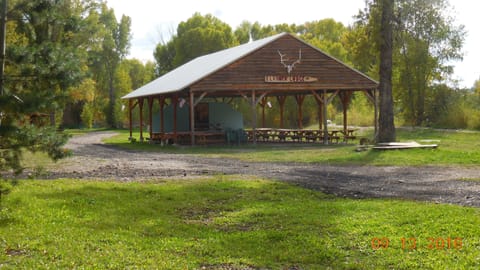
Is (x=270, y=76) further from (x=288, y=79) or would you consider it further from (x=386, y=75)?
(x=386, y=75)

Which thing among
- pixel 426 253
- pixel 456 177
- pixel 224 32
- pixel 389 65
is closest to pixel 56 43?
pixel 426 253

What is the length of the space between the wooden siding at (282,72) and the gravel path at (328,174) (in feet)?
26.6

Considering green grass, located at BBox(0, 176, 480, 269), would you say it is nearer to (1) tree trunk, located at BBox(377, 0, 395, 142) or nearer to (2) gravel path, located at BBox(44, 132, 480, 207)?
(2) gravel path, located at BBox(44, 132, 480, 207)

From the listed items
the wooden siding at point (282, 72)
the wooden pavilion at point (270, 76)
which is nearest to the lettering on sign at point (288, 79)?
the wooden pavilion at point (270, 76)

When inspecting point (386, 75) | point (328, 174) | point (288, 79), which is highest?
point (288, 79)

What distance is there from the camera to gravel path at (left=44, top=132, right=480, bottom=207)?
1134 cm

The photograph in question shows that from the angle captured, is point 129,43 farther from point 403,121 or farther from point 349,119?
point 403,121

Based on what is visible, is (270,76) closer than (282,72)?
Yes

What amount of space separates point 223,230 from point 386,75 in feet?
51.5

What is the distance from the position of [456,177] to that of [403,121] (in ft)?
96.6

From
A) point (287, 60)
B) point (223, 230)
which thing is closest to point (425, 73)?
point (287, 60)

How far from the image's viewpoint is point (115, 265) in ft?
21.2

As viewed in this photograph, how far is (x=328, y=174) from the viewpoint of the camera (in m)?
14.9

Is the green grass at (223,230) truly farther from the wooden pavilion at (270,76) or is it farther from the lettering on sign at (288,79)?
the lettering on sign at (288,79)
